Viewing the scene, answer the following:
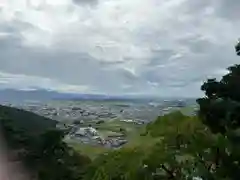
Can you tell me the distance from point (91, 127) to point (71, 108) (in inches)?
173

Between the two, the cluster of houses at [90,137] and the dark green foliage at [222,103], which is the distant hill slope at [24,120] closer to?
the cluster of houses at [90,137]

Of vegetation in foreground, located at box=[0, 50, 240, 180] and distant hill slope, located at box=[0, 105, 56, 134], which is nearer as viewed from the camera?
vegetation in foreground, located at box=[0, 50, 240, 180]

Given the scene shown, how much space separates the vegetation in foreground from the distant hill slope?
11 cm

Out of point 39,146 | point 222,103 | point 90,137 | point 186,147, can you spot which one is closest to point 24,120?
point 39,146

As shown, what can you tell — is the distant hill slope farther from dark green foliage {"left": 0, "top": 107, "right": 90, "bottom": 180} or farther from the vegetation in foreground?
the vegetation in foreground

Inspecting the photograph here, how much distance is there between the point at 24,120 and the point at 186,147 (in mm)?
6407

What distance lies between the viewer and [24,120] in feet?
48.7

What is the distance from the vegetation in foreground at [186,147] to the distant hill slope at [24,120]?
0.36 feet

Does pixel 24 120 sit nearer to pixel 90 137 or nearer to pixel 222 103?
pixel 222 103

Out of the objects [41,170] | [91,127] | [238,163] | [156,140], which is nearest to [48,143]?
[41,170]

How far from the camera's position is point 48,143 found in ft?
50.2

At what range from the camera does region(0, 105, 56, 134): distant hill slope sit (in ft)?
46.6

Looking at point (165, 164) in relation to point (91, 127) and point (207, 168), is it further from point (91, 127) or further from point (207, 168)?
point (91, 127)

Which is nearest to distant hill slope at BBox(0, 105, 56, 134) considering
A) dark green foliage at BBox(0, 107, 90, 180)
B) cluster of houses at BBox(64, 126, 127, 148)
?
dark green foliage at BBox(0, 107, 90, 180)
